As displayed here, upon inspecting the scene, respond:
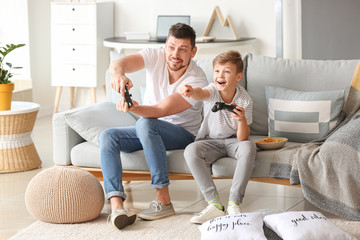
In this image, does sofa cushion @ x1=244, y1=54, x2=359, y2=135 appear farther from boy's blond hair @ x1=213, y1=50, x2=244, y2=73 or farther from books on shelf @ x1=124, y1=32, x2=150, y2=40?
books on shelf @ x1=124, y1=32, x2=150, y2=40

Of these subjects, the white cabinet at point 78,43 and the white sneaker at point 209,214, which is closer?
the white sneaker at point 209,214

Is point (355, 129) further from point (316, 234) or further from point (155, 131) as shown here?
point (155, 131)

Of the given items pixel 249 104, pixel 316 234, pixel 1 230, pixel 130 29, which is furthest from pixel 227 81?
pixel 130 29

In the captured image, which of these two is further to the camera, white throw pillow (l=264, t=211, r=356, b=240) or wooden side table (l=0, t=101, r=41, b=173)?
wooden side table (l=0, t=101, r=41, b=173)

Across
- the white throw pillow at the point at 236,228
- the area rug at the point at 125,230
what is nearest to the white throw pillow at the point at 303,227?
the white throw pillow at the point at 236,228

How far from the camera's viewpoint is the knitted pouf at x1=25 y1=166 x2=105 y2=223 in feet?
9.55

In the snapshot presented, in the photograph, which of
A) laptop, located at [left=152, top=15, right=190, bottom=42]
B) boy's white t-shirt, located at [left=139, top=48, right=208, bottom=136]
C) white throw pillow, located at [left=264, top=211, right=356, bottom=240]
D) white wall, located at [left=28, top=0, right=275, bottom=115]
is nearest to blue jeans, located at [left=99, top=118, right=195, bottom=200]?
boy's white t-shirt, located at [left=139, top=48, right=208, bottom=136]

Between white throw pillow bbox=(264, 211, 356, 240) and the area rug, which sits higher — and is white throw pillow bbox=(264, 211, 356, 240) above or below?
above

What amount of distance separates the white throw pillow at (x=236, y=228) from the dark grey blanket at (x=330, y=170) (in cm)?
41

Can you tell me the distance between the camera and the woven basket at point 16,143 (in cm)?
397

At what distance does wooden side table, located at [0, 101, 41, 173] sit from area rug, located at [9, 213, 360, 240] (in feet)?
3.65

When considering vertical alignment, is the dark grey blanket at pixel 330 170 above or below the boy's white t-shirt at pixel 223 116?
below

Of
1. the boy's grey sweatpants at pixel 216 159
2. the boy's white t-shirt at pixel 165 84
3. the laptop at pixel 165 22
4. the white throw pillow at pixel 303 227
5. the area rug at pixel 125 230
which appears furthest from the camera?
the laptop at pixel 165 22

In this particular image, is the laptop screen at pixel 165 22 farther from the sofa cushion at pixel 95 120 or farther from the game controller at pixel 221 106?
the game controller at pixel 221 106
